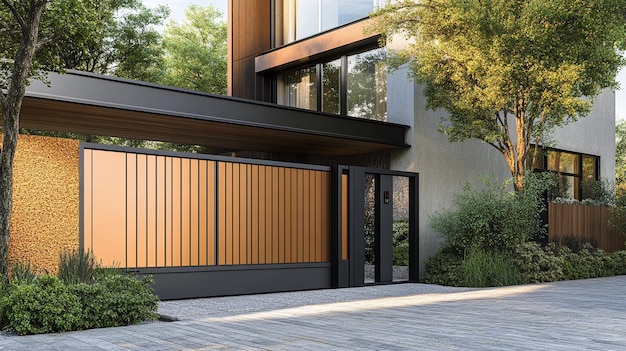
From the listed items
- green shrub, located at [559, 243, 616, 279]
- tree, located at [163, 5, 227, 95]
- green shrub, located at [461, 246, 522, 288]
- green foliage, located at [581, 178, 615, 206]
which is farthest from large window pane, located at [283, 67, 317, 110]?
tree, located at [163, 5, 227, 95]

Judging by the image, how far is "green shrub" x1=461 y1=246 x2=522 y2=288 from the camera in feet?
45.7

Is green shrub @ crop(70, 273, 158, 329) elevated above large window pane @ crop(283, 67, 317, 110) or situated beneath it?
situated beneath

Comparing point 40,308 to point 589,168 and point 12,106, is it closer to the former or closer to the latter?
point 12,106

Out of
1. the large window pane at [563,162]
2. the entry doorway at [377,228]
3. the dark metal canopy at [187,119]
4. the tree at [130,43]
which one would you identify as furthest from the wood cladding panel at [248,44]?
the large window pane at [563,162]

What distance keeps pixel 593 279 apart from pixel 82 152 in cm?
1248

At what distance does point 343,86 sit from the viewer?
18.9m

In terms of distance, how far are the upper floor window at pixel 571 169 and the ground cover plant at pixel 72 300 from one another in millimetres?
15562

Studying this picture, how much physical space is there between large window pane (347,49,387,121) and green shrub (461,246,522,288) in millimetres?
4586

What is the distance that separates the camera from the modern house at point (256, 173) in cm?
1009

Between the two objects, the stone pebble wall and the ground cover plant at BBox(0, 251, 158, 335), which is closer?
the ground cover plant at BBox(0, 251, 158, 335)

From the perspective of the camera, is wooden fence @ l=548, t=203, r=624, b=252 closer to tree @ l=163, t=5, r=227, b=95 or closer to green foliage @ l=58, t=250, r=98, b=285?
green foliage @ l=58, t=250, r=98, b=285

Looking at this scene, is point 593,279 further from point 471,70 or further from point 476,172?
A: point 471,70

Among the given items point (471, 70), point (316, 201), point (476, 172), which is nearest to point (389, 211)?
point (316, 201)

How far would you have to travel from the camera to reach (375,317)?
8.75m
